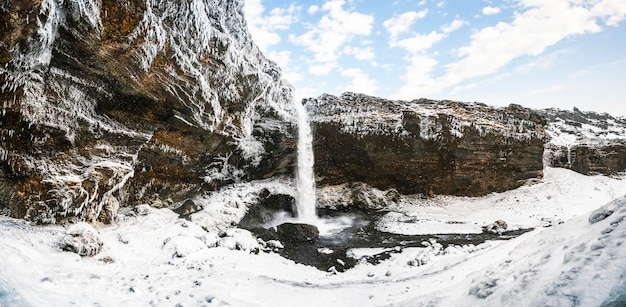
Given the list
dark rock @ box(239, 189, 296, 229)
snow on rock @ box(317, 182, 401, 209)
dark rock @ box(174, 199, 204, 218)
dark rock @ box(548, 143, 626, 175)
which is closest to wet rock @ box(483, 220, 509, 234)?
snow on rock @ box(317, 182, 401, 209)

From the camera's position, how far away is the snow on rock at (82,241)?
832cm

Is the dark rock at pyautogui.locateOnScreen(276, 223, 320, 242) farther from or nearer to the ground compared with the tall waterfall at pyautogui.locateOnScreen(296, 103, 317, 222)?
nearer to the ground

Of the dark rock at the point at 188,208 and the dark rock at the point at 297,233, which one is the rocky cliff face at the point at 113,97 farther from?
the dark rock at the point at 297,233

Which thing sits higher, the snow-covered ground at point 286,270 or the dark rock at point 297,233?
the snow-covered ground at point 286,270

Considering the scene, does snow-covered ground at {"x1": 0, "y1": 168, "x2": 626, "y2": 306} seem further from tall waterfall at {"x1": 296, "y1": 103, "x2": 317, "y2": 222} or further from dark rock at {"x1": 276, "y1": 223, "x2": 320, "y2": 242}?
tall waterfall at {"x1": 296, "y1": 103, "x2": 317, "y2": 222}

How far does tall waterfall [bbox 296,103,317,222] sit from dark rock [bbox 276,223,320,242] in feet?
14.2

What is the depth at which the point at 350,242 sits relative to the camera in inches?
550

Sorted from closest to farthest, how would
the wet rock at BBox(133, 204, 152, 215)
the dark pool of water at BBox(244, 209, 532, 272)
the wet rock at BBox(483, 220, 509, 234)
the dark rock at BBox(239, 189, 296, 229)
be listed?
the dark pool of water at BBox(244, 209, 532, 272) → the wet rock at BBox(133, 204, 152, 215) → the wet rock at BBox(483, 220, 509, 234) → the dark rock at BBox(239, 189, 296, 229)

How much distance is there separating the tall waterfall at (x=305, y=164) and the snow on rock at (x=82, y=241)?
11.4 metres

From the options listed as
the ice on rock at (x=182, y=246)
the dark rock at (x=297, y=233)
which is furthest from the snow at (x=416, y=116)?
the ice on rock at (x=182, y=246)

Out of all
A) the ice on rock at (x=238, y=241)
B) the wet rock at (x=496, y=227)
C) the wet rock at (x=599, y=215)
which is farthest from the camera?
the wet rock at (x=496, y=227)

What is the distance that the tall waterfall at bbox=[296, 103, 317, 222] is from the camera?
1967cm

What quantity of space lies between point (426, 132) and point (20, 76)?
57.4ft

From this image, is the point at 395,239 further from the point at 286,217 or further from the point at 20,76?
the point at 20,76
